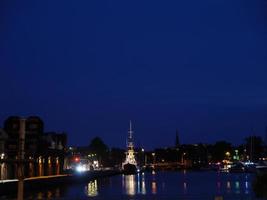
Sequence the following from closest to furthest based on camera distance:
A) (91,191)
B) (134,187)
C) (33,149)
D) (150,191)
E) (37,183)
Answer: (33,149), (150,191), (91,191), (37,183), (134,187)

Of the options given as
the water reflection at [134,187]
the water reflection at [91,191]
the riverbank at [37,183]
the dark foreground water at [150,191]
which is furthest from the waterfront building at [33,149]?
the water reflection at [134,187]

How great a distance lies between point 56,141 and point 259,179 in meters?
120

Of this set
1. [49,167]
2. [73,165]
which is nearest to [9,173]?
[49,167]

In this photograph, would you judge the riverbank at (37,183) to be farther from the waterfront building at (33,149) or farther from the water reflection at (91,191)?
the water reflection at (91,191)

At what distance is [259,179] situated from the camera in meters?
25.6

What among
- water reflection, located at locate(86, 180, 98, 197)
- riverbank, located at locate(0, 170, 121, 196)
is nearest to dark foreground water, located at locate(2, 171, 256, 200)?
water reflection, located at locate(86, 180, 98, 197)

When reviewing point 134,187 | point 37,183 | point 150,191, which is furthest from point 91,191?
point 134,187

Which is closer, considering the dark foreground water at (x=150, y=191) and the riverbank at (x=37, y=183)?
the dark foreground water at (x=150, y=191)

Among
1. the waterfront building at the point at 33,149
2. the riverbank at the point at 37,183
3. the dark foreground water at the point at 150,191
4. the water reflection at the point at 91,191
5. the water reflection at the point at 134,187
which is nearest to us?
the waterfront building at the point at 33,149

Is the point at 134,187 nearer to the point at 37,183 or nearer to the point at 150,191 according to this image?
the point at 150,191

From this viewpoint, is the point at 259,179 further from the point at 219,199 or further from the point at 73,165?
the point at 73,165

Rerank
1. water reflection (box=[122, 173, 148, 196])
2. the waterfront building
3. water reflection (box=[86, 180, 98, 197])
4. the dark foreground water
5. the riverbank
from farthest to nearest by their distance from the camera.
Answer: water reflection (box=[122, 173, 148, 196]), water reflection (box=[86, 180, 98, 197]), the riverbank, the dark foreground water, the waterfront building

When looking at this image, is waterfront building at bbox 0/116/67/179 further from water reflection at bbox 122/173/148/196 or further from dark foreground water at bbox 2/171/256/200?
water reflection at bbox 122/173/148/196

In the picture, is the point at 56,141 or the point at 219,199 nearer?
the point at 219,199
